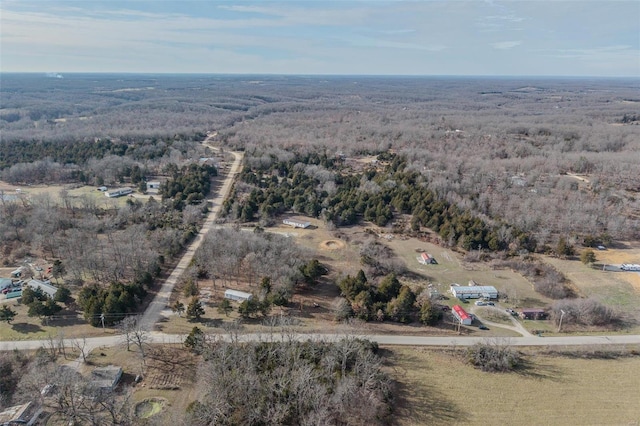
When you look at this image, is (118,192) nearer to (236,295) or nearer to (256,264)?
(256,264)

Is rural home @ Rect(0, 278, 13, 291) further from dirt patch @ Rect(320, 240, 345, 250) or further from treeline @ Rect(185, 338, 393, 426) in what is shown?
dirt patch @ Rect(320, 240, 345, 250)

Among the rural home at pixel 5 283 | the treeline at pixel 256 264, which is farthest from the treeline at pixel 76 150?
the treeline at pixel 256 264

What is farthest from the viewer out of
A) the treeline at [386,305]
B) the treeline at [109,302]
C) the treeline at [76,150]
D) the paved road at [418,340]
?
the treeline at [76,150]

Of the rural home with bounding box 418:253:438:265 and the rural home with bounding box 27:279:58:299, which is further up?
the rural home with bounding box 27:279:58:299

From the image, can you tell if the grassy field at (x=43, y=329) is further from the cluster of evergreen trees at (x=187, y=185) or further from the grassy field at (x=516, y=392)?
the cluster of evergreen trees at (x=187, y=185)

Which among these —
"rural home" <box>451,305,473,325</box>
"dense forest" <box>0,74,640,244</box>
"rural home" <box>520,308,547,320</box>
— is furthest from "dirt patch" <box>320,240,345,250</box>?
"rural home" <box>520,308,547,320</box>

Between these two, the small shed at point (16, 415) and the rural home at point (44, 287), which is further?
the rural home at point (44, 287)
